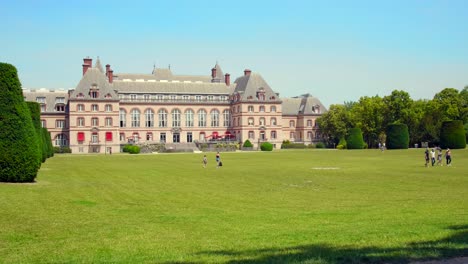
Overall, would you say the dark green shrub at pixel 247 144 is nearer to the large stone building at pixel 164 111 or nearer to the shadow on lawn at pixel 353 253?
the large stone building at pixel 164 111

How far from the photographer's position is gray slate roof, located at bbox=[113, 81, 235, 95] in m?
94.2

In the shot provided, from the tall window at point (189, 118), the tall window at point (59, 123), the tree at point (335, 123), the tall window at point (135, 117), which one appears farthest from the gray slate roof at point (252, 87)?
the tall window at point (59, 123)

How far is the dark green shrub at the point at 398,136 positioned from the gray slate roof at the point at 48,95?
186 ft

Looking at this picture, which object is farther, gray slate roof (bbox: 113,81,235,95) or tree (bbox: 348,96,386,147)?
gray slate roof (bbox: 113,81,235,95)

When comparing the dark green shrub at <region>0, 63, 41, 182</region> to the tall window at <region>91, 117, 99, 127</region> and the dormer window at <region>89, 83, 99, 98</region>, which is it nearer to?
the dormer window at <region>89, 83, 99, 98</region>

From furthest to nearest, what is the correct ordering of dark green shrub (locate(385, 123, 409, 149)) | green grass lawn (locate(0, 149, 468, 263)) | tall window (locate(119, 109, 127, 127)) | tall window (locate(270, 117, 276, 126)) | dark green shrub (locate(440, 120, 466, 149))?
1. tall window (locate(270, 117, 276, 126))
2. tall window (locate(119, 109, 127, 127))
3. dark green shrub (locate(385, 123, 409, 149))
4. dark green shrub (locate(440, 120, 466, 149))
5. green grass lawn (locate(0, 149, 468, 263))

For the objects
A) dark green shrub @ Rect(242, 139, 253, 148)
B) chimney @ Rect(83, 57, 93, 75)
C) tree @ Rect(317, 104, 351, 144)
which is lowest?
dark green shrub @ Rect(242, 139, 253, 148)

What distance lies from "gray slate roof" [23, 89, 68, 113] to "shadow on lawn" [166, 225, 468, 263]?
87.0m

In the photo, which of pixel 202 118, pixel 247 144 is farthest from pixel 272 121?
pixel 202 118

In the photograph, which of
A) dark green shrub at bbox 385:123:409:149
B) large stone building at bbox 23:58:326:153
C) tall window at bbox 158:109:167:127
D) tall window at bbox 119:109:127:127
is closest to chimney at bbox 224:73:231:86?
large stone building at bbox 23:58:326:153

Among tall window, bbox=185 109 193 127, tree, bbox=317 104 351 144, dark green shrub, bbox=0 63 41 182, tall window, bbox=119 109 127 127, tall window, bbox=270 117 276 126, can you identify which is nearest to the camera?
dark green shrub, bbox=0 63 41 182

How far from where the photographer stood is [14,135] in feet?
76.3

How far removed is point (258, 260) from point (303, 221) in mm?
5251

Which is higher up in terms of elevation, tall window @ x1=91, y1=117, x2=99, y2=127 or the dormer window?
the dormer window
